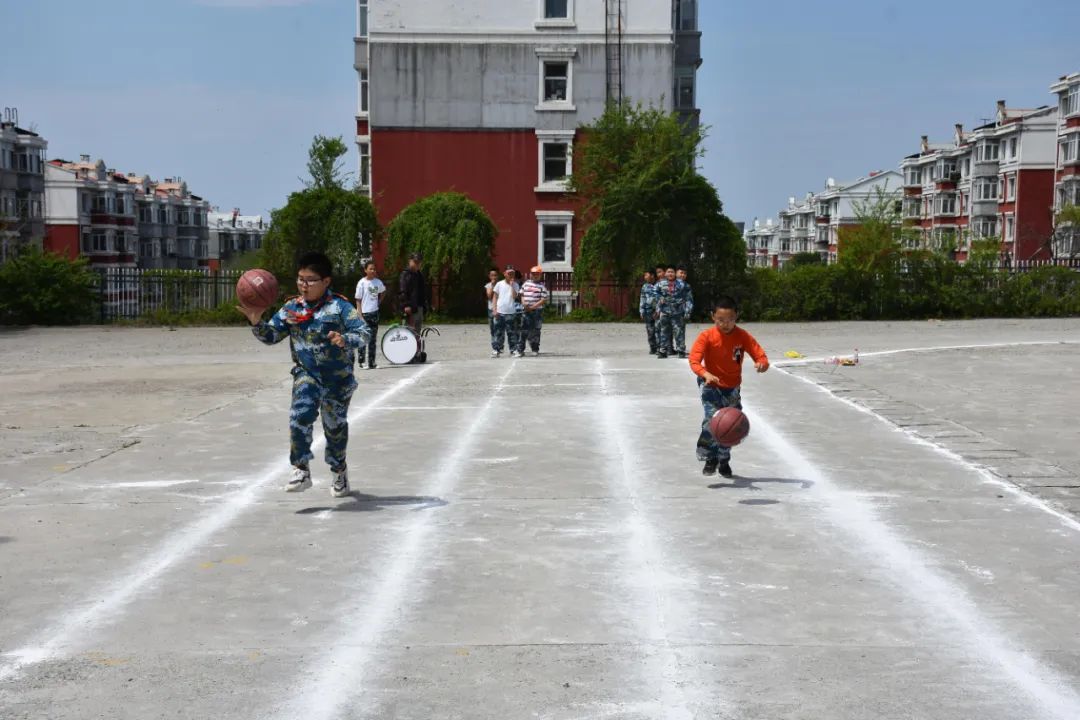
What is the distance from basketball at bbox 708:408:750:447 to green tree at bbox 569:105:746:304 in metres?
28.3

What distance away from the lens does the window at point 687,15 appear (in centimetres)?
5459

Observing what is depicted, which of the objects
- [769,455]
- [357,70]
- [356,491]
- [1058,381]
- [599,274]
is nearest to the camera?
[356,491]

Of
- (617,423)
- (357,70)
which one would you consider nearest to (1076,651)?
(617,423)

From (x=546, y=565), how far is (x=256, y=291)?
3281 millimetres

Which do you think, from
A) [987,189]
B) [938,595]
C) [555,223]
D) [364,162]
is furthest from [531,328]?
[987,189]

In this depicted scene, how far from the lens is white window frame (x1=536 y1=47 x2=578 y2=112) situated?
47312 millimetres

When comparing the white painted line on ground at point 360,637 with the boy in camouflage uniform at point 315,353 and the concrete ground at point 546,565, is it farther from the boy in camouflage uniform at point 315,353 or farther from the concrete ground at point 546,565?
the boy in camouflage uniform at point 315,353

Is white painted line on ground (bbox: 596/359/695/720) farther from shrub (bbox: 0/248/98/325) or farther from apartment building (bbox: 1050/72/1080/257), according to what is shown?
apartment building (bbox: 1050/72/1080/257)

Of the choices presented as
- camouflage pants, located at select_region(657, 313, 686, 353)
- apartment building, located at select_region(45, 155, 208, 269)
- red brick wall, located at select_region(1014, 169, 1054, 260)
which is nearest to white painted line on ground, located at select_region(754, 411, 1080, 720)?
camouflage pants, located at select_region(657, 313, 686, 353)

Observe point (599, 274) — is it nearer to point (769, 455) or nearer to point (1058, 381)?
point (1058, 381)

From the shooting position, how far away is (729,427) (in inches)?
383

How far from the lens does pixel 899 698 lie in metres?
5.06

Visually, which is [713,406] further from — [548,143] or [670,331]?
[548,143]

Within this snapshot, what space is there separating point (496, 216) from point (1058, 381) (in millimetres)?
31347
